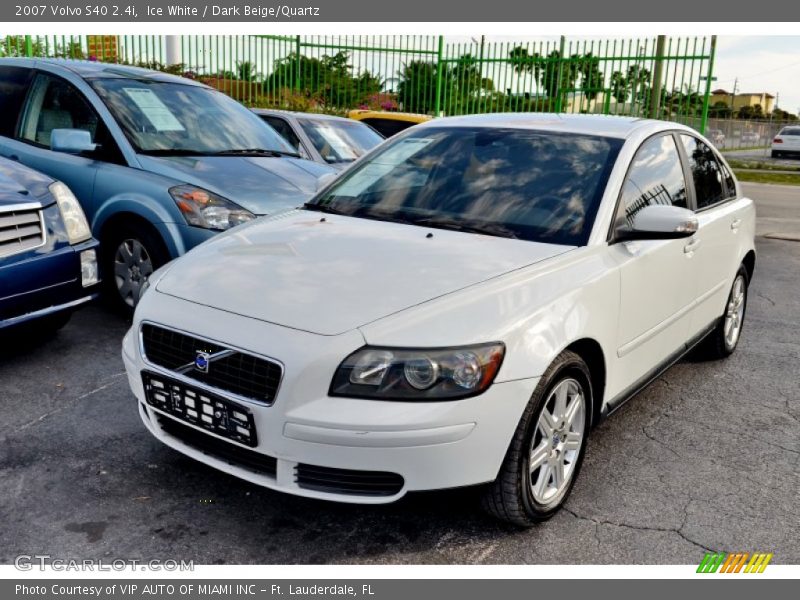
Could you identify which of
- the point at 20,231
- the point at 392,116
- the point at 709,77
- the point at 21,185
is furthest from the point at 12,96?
the point at 709,77

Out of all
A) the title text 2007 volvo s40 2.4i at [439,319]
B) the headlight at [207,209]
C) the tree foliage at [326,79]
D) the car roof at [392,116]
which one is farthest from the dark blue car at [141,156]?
the tree foliage at [326,79]

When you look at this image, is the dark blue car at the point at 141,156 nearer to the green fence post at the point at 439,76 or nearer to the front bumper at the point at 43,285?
the front bumper at the point at 43,285

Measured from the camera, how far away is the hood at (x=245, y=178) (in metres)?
5.35

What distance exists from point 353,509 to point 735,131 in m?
49.1

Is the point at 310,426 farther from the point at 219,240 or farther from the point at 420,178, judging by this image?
the point at 420,178

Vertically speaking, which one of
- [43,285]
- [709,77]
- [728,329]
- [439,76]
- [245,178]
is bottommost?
[728,329]

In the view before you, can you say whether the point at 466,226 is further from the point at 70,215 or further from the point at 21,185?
the point at 21,185

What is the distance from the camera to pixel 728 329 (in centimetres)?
532

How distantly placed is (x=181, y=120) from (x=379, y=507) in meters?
4.02

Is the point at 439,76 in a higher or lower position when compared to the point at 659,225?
higher

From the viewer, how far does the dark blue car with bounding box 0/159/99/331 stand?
4234 millimetres

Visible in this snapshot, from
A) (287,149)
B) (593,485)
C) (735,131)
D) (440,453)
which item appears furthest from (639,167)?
(735,131)

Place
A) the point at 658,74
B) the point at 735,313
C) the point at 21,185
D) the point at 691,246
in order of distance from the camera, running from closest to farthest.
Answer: the point at 691,246 → the point at 21,185 → the point at 735,313 → the point at 658,74

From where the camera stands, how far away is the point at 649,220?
3420 mm
